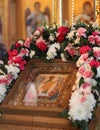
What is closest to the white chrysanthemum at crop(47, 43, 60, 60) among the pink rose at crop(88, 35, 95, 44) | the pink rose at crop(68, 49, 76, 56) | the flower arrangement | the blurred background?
the flower arrangement

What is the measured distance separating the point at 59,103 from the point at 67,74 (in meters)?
0.25

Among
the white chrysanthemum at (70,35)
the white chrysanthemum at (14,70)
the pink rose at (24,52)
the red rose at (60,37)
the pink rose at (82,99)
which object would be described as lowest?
the pink rose at (82,99)

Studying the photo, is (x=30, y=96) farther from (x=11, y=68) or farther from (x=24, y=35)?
(x=24, y=35)

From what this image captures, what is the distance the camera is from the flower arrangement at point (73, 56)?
188 centimetres

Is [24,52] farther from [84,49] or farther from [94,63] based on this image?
[94,63]

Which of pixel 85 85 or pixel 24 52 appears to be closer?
pixel 85 85

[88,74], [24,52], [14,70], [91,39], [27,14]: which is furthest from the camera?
[27,14]

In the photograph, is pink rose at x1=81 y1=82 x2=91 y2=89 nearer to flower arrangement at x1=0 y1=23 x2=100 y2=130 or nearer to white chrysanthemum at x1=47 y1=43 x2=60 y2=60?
flower arrangement at x1=0 y1=23 x2=100 y2=130

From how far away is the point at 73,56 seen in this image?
2248mm

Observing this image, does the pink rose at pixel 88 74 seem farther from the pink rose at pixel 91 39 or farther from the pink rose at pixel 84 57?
the pink rose at pixel 91 39

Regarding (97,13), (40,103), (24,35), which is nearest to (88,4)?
(97,13)

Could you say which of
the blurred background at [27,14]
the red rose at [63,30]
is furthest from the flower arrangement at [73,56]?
the blurred background at [27,14]

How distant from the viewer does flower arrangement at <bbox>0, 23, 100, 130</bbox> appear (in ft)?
6.18

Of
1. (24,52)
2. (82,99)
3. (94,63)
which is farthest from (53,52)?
(82,99)
